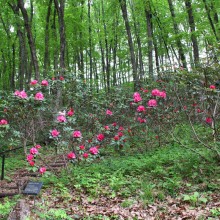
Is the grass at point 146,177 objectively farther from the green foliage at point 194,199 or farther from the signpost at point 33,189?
the signpost at point 33,189

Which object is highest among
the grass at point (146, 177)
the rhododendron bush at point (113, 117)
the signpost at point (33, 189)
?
the rhododendron bush at point (113, 117)

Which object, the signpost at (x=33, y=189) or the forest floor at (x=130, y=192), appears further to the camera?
the forest floor at (x=130, y=192)

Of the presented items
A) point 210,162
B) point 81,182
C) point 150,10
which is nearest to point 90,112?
point 81,182

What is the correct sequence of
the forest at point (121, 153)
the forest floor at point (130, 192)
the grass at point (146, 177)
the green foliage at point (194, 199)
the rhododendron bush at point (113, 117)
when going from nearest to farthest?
the forest floor at point (130, 192) → the green foliage at point (194, 199) → the forest at point (121, 153) → the grass at point (146, 177) → the rhododendron bush at point (113, 117)

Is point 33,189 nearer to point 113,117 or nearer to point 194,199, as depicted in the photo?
point 194,199

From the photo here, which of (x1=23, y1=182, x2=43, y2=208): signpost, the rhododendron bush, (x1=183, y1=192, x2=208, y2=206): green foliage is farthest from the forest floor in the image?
the rhododendron bush

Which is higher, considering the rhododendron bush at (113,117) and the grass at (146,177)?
the rhododendron bush at (113,117)

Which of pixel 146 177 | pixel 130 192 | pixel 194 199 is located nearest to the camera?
pixel 194 199

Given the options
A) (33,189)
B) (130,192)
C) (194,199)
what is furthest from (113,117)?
(33,189)

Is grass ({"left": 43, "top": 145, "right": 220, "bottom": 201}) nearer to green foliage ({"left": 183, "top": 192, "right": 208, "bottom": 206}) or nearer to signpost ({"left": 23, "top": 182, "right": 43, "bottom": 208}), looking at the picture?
green foliage ({"left": 183, "top": 192, "right": 208, "bottom": 206})

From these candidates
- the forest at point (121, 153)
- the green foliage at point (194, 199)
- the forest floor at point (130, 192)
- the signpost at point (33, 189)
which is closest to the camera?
the signpost at point (33, 189)

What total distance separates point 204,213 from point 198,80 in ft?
8.72

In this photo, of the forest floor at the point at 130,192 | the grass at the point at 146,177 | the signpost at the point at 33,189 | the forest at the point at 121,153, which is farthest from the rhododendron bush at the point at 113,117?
the signpost at the point at 33,189

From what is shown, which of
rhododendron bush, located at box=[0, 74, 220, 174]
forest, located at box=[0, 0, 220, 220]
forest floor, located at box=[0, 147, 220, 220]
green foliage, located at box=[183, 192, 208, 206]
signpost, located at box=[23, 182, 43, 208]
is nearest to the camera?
signpost, located at box=[23, 182, 43, 208]
